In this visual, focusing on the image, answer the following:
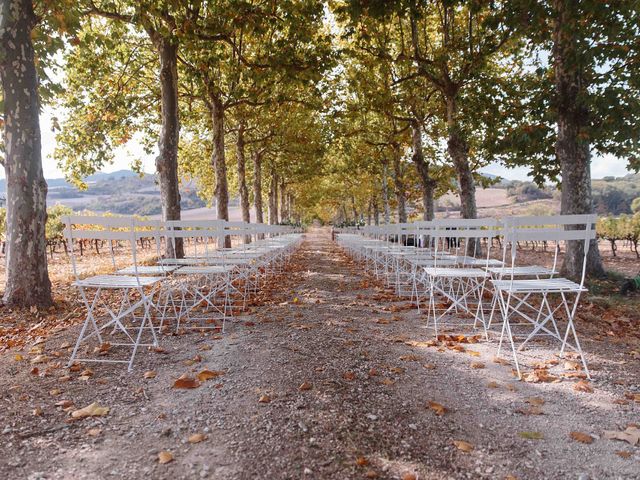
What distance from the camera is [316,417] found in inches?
104

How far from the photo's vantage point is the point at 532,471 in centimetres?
217

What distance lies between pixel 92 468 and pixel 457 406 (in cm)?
223

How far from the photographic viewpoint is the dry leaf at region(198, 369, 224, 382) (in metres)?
3.40

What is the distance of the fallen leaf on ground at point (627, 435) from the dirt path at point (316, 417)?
0.19ft

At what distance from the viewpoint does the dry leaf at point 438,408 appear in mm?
2822

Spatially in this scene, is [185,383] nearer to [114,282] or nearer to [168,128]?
[114,282]

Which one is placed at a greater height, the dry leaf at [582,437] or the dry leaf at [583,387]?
the dry leaf at [582,437]

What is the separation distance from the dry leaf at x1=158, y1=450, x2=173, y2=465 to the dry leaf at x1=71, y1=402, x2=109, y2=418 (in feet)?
2.57

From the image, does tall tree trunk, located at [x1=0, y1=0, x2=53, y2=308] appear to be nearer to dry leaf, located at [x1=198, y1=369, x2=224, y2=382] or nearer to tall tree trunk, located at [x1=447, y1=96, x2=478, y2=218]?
dry leaf, located at [x1=198, y1=369, x2=224, y2=382]

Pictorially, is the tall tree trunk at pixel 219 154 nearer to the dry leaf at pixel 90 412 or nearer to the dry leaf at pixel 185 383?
the dry leaf at pixel 185 383

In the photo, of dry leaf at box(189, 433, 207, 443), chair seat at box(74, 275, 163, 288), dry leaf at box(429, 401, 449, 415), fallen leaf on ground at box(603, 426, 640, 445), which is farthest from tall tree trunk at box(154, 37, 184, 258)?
fallen leaf on ground at box(603, 426, 640, 445)

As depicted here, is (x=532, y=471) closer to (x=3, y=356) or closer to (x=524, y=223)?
(x=524, y=223)


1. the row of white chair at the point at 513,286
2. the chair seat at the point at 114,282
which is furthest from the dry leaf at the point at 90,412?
the row of white chair at the point at 513,286

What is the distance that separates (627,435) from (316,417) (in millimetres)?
1819
